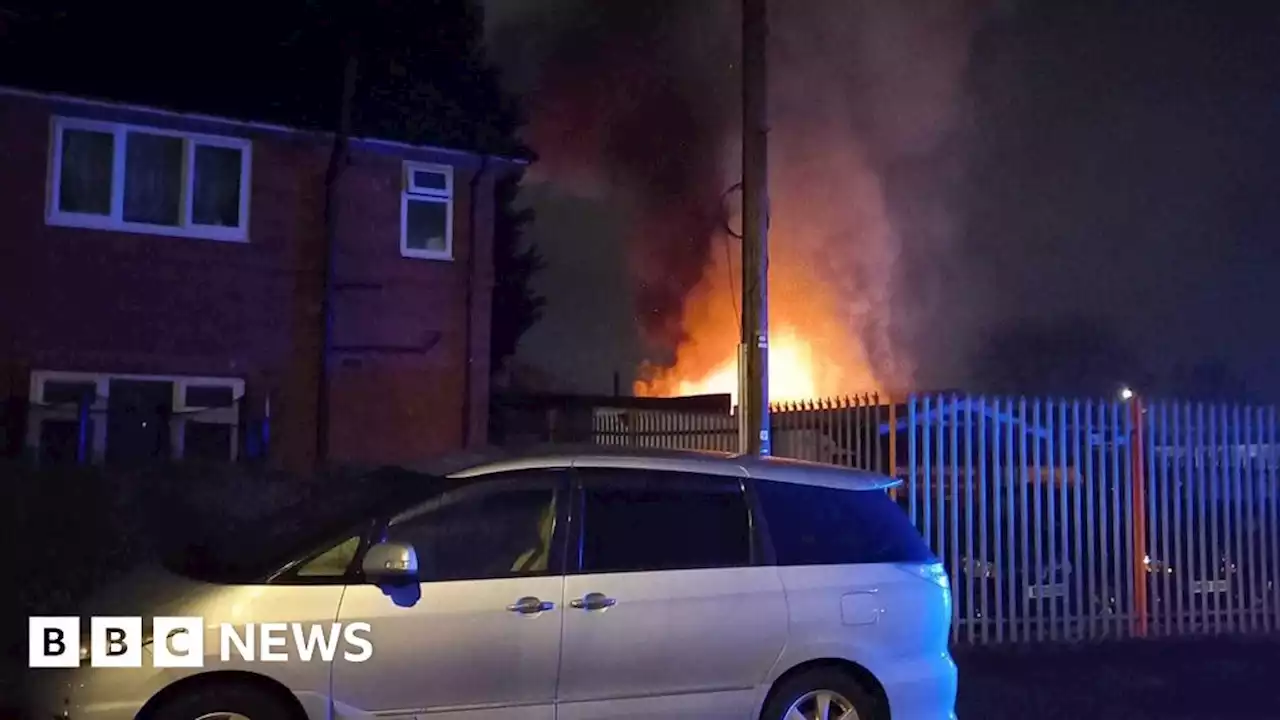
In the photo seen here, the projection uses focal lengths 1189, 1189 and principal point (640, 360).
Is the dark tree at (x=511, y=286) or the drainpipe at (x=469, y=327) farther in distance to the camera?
the dark tree at (x=511, y=286)

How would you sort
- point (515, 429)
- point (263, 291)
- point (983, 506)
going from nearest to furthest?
1. point (983, 506)
2. point (263, 291)
3. point (515, 429)

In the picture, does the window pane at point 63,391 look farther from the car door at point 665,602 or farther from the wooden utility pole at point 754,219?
the car door at point 665,602

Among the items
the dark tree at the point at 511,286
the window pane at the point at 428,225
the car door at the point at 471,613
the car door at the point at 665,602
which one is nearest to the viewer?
the car door at the point at 471,613

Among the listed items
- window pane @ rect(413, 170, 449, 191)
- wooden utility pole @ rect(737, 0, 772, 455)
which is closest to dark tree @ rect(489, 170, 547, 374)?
window pane @ rect(413, 170, 449, 191)

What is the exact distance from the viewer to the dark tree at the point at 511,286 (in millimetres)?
23609

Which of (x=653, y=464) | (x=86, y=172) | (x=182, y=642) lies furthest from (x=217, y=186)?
(x=182, y=642)

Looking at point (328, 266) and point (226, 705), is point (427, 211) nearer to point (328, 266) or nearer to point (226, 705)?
point (328, 266)

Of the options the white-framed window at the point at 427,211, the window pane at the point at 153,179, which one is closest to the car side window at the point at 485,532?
the window pane at the point at 153,179

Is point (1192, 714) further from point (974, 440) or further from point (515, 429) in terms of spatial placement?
point (515, 429)

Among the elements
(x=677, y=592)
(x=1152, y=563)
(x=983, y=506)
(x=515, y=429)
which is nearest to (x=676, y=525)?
(x=677, y=592)

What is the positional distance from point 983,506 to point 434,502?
6.09 meters

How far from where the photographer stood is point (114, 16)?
14.7 meters

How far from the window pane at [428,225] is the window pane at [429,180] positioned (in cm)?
18

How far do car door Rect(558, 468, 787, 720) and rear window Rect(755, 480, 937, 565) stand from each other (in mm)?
148
